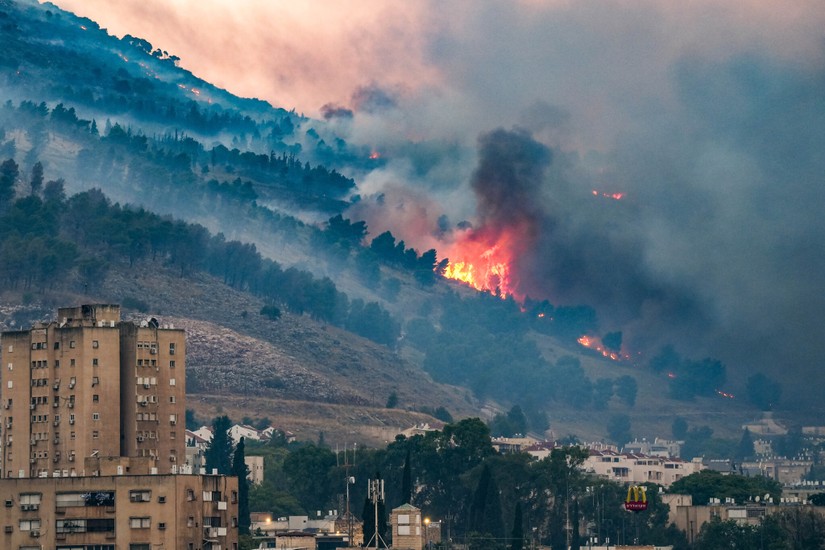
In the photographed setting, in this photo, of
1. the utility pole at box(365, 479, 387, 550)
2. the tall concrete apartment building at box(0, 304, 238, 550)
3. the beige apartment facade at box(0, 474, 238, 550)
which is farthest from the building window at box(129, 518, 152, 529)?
the utility pole at box(365, 479, 387, 550)

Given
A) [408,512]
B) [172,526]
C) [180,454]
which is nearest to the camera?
[172,526]

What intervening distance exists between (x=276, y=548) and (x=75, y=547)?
37244mm

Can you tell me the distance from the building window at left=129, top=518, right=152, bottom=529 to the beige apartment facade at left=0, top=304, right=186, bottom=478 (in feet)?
76.6

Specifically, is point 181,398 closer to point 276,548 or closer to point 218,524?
point 276,548

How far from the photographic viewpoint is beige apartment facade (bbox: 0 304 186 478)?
592 feet

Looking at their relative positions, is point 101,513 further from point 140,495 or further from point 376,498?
point 376,498

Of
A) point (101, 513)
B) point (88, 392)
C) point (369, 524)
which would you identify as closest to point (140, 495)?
point (101, 513)

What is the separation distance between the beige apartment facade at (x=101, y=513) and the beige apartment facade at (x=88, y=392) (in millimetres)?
21179

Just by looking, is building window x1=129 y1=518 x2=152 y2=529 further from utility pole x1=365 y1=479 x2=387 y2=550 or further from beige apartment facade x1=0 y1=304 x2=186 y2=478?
beige apartment facade x1=0 y1=304 x2=186 y2=478

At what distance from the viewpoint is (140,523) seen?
507 feet

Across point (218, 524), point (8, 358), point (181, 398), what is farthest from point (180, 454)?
point (218, 524)

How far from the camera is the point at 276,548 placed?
189875 mm

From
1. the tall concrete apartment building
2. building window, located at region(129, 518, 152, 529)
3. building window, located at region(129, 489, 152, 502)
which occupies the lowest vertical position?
building window, located at region(129, 518, 152, 529)

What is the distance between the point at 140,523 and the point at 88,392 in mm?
28371
